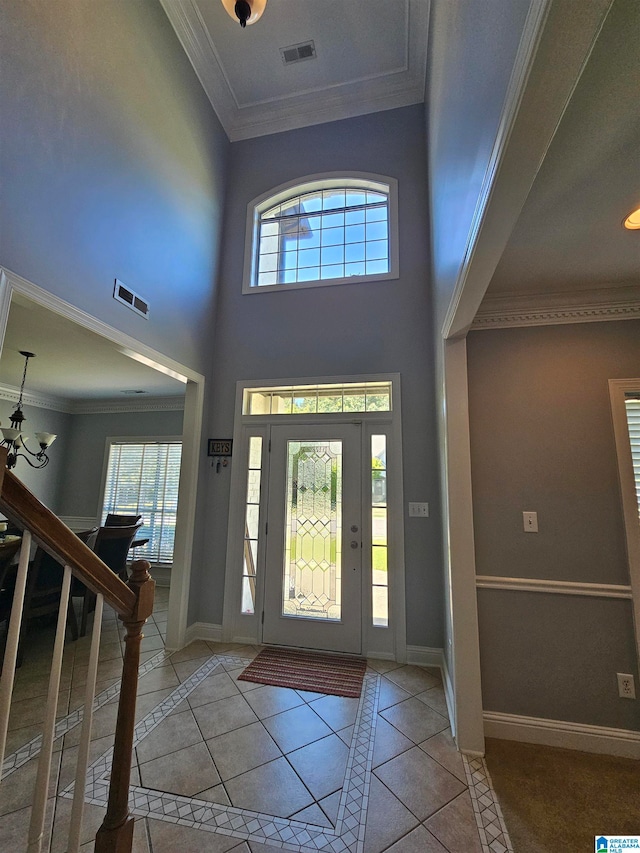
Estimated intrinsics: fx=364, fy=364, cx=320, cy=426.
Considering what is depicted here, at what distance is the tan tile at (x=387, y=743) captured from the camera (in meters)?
1.93

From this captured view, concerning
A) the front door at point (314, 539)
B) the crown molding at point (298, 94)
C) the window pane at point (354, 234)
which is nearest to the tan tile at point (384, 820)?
the front door at point (314, 539)

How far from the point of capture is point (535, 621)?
2102mm

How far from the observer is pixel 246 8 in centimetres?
236

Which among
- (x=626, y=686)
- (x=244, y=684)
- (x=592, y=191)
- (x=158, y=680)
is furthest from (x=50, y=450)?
(x=626, y=686)

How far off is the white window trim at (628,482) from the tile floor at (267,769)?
1265 millimetres

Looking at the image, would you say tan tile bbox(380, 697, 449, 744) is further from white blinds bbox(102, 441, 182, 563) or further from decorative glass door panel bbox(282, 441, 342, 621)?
white blinds bbox(102, 441, 182, 563)

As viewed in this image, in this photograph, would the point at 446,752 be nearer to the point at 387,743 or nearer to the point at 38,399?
the point at 387,743

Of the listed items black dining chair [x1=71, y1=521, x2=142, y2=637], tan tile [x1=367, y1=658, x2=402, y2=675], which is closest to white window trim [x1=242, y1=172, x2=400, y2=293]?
black dining chair [x1=71, y1=521, x2=142, y2=637]

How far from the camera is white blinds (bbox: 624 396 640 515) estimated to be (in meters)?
2.10

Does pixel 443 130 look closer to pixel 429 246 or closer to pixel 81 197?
pixel 429 246

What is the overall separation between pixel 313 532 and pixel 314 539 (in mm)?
61

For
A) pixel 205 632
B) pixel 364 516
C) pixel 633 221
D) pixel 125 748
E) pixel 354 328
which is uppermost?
pixel 354 328

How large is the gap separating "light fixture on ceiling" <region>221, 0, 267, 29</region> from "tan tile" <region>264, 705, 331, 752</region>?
4.40m

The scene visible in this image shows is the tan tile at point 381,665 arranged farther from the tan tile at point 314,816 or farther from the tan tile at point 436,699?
the tan tile at point 314,816
